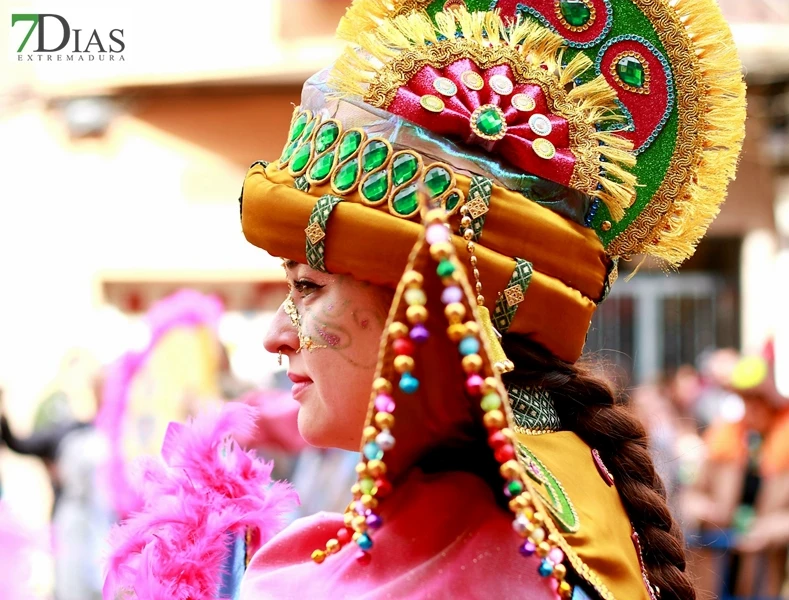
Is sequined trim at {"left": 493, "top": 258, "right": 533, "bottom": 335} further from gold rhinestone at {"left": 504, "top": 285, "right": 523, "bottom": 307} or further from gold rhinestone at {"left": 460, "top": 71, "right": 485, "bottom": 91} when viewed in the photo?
gold rhinestone at {"left": 460, "top": 71, "right": 485, "bottom": 91}

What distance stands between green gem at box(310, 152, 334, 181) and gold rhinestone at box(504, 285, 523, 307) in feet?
1.02

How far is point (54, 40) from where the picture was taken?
5949 mm

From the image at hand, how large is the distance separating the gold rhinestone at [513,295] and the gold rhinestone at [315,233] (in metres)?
0.27

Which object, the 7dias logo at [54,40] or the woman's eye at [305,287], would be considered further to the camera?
the 7dias logo at [54,40]

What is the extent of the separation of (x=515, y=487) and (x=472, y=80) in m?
0.64

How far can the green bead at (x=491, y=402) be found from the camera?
1.30 meters

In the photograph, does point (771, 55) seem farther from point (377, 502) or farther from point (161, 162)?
point (377, 502)

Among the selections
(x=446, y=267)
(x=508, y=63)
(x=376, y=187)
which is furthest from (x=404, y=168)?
(x=446, y=267)

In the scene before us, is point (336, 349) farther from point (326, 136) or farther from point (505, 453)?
point (505, 453)

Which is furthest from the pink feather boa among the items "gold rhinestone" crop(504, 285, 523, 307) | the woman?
"gold rhinestone" crop(504, 285, 523, 307)

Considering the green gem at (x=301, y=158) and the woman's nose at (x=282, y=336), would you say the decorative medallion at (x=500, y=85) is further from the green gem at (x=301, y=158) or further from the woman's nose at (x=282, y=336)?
the woman's nose at (x=282, y=336)

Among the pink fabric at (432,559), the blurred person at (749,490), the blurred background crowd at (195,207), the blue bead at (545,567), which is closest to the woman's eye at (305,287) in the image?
the pink fabric at (432,559)

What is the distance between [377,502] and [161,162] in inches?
381

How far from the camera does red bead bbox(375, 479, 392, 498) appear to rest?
1.44 metres
